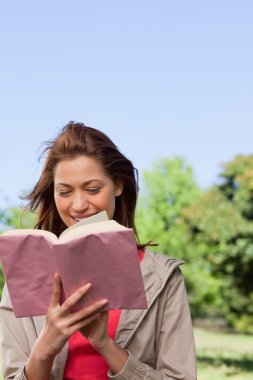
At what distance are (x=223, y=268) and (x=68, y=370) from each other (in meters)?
15.6

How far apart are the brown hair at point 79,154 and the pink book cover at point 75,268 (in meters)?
0.45

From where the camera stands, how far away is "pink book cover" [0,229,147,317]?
2.08 metres

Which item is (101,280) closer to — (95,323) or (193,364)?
(95,323)

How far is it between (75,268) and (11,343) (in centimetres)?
61

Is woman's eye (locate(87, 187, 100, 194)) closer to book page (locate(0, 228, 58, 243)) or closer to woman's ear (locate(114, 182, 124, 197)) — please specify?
woman's ear (locate(114, 182, 124, 197))

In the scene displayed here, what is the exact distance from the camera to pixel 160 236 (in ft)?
101

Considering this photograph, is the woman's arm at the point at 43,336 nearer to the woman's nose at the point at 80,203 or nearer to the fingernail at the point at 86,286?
the fingernail at the point at 86,286

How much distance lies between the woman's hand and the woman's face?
0.35 meters

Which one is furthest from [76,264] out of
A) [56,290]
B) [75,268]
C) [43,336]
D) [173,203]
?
Result: [173,203]

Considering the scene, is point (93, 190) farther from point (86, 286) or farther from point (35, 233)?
point (86, 286)

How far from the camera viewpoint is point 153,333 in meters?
2.50

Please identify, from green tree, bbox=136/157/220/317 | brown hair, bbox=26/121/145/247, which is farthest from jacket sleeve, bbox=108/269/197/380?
green tree, bbox=136/157/220/317

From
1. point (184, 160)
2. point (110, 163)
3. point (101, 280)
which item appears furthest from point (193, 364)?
point (184, 160)

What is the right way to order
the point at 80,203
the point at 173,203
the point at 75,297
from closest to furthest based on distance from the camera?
the point at 75,297 → the point at 80,203 → the point at 173,203
